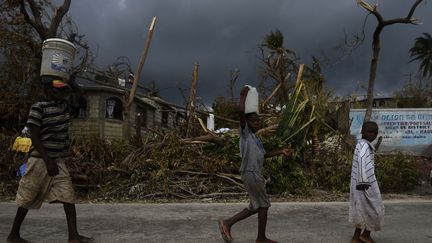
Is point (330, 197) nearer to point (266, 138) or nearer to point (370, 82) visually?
point (266, 138)

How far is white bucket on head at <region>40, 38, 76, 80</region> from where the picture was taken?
5862 millimetres

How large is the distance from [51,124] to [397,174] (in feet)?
24.1

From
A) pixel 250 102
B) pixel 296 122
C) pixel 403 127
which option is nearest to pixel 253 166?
pixel 250 102

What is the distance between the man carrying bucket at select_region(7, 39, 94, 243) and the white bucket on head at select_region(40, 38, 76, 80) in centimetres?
93

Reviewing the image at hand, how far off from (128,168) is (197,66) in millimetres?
3548

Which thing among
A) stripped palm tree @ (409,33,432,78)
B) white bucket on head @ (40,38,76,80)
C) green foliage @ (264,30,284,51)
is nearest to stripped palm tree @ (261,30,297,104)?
green foliage @ (264,30,284,51)

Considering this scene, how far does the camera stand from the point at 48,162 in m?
4.58

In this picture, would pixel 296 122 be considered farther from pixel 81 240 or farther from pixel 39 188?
pixel 39 188

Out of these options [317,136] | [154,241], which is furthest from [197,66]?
[154,241]

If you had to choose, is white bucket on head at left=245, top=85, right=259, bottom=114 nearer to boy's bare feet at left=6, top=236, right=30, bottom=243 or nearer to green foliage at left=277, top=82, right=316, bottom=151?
boy's bare feet at left=6, top=236, right=30, bottom=243

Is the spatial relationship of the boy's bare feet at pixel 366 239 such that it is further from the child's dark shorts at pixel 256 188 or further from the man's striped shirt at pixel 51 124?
the man's striped shirt at pixel 51 124

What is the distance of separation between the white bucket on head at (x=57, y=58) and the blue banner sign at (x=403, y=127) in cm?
828

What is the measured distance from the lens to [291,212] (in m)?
7.24

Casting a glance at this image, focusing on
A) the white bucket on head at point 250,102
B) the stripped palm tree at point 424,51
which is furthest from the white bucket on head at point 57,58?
the stripped palm tree at point 424,51
